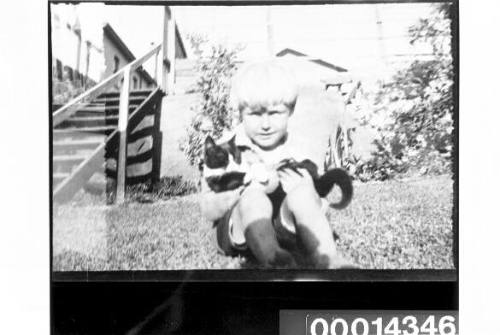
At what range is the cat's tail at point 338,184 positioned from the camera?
2530 mm

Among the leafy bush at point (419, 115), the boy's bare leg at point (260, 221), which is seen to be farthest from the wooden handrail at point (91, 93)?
the leafy bush at point (419, 115)

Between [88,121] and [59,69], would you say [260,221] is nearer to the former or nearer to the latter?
[88,121]

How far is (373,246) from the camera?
2.53 meters

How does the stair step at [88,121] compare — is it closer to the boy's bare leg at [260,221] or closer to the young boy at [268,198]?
the young boy at [268,198]

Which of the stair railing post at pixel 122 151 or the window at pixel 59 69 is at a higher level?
the window at pixel 59 69

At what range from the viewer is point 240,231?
8.34 feet

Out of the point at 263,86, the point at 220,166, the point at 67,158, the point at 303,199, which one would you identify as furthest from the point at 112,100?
Answer: the point at 303,199

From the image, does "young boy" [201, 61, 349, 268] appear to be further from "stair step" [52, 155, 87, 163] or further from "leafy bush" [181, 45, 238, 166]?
"stair step" [52, 155, 87, 163]

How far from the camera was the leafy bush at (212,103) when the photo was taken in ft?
8.35

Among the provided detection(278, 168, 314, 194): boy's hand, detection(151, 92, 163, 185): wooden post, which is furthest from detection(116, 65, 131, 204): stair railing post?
detection(278, 168, 314, 194): boy's hand

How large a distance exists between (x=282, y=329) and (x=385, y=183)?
2.40 feet

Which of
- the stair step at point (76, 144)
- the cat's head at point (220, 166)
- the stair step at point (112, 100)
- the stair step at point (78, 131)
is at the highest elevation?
the stair step at point (112, 100)
